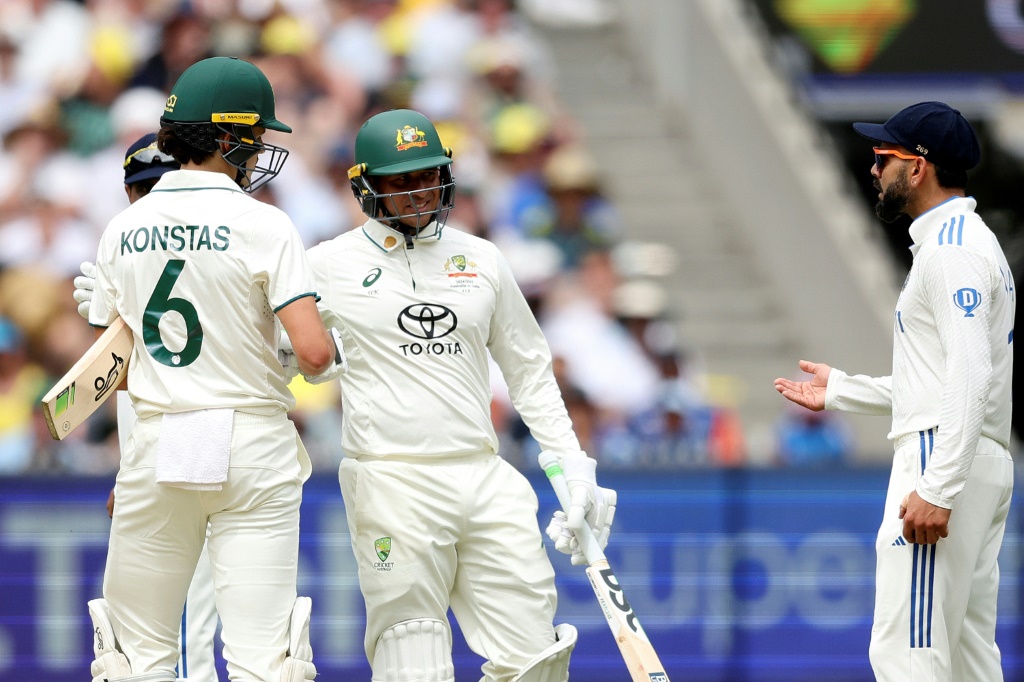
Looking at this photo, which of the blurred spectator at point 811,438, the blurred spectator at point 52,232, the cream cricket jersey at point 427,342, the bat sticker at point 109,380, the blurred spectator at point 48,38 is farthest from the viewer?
the blurred spectator at point 48,38

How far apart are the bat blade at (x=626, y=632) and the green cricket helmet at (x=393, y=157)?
4.07ft

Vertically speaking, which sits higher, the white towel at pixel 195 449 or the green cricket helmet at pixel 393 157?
the green cricket helmet at pixel 393 157

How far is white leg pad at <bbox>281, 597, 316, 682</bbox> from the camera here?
4559 mm

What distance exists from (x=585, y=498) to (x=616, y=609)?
0.37 meters

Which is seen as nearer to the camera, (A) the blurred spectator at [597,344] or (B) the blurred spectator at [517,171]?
(A) the blurred spectator at [597,344]

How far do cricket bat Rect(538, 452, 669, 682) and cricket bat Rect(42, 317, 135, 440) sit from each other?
142cm

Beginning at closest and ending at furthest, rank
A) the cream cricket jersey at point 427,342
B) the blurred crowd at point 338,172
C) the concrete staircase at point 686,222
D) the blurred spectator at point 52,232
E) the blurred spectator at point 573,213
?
the cream cricket jersey at point 427,342, the blurred crowd at point 338,172, the blurred spectator at point 52,232, the blurred spectator at point 573,213, the concrete staircase at point 686,222

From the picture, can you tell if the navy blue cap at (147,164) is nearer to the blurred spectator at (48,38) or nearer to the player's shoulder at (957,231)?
the player's shoulder at (957,231)

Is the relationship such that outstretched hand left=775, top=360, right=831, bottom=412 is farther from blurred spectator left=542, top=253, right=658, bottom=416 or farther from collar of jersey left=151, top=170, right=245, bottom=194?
blurred spectator left=542, top=253, right=658, bottom=416

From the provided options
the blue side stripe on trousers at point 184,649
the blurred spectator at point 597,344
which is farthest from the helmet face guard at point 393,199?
the blurred spectator at point 597,344

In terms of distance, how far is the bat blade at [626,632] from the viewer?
4.93m

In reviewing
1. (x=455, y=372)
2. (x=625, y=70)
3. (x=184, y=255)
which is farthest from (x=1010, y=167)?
(x=184, y=255)

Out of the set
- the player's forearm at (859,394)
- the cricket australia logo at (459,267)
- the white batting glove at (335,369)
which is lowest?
the player's forearm at (859,394)

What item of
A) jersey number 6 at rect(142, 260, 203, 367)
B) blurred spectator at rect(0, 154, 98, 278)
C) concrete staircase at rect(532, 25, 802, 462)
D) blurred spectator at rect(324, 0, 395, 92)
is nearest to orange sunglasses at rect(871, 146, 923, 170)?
jersey number 6 at rect(142, 260, 203, 367)
